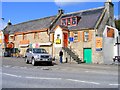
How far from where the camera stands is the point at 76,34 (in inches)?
1490

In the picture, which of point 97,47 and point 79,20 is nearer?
point 97,47

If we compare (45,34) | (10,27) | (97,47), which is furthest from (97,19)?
(10,27)

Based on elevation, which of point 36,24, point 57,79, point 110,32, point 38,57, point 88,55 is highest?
point 36,24

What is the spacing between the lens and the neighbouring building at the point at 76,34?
3509 cm

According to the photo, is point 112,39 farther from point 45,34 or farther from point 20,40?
point 20,40

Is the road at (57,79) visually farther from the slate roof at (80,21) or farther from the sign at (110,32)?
the slate roof at (80,21)

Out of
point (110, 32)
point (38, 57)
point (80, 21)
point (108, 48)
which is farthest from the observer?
point (80, 21)

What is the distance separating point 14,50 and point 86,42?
22.6 metres

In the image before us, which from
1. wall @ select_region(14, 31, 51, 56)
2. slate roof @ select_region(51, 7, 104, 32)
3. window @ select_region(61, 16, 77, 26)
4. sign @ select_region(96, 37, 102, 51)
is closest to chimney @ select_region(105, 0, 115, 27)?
slate roof @ select_region(51, 7, 104, 32)

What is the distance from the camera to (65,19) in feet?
136

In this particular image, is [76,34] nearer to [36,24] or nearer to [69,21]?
[69,21]

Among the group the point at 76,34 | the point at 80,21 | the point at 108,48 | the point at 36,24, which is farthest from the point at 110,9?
the point at 36,24

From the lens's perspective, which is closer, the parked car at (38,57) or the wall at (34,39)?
the parked car at (38,57)

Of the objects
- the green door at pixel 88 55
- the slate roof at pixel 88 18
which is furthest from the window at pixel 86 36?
the green door at pixel 88 55
